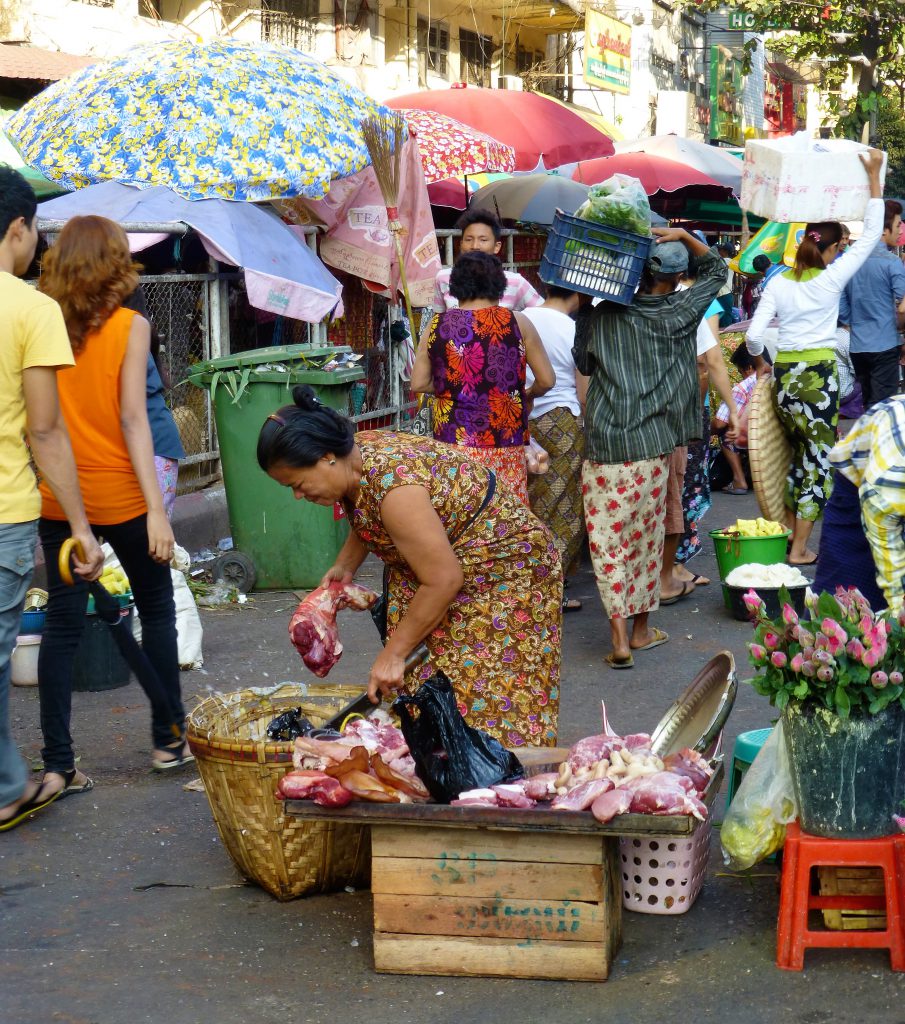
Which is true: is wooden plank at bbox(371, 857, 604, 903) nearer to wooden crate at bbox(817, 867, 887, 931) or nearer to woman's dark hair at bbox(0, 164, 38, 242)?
wooden crate at bbox(817, 867, 887, 931)

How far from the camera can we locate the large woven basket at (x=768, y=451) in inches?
319

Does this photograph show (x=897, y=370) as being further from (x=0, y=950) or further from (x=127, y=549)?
(x=0, y=950)

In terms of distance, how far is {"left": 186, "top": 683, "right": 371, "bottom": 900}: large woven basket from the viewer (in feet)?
12.3

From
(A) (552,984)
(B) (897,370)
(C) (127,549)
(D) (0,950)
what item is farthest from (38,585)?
(B) (897,370)

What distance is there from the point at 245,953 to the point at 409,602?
1048mm

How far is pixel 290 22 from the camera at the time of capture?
18641 millimetres

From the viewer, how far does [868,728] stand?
3.35 metres

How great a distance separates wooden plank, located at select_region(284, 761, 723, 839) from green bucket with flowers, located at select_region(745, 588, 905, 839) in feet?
1.16

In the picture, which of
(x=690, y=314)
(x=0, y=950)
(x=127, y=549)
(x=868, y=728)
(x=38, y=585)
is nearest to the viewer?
(x=868, y=728)

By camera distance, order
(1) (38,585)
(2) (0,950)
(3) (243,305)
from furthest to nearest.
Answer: (3) (243,305) → (1) (38,585) → (2) (0,950)

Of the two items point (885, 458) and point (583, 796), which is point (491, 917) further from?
point (885, 458)

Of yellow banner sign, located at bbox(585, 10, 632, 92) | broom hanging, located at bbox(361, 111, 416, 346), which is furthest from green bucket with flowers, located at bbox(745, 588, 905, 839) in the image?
yellow banner sign, located at bbox(585, 10, 632, 92)

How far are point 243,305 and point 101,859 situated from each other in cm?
589

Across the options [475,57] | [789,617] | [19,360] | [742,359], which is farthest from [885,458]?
[475,57]
